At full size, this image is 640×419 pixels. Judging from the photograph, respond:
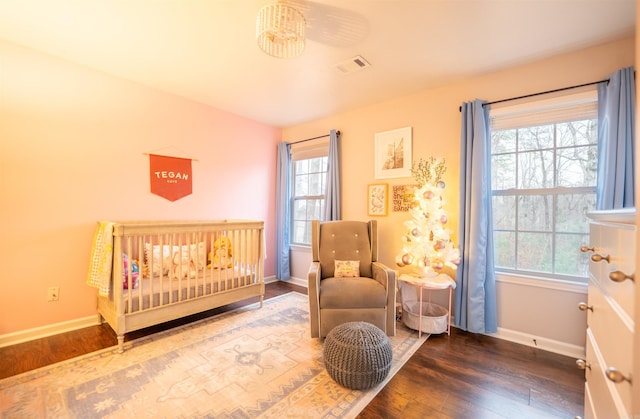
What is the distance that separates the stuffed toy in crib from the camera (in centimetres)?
271

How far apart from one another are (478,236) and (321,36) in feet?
7.02

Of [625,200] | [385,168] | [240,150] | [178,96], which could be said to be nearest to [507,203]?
[625,200]

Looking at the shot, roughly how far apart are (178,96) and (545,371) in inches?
167

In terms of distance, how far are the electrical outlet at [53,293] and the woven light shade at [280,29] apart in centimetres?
273

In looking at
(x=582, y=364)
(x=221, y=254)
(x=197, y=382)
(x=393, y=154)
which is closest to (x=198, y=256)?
(x=221, y=254)

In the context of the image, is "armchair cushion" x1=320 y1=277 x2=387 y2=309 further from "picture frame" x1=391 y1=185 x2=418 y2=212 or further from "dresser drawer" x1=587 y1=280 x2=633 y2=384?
"dresser drawer" x1=587 y1=280 x2=633 y2=384

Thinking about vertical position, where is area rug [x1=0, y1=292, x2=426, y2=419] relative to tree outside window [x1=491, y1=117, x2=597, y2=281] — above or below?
below

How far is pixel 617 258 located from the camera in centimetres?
66

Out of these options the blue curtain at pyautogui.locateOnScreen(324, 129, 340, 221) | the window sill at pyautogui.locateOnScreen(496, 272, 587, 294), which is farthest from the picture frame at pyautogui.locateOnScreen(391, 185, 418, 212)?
the window sill at pyautogui.locateOnScreen(496, 272, 587, 294)

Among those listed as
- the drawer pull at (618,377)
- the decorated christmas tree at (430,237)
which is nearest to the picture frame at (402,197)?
the decorated christmas tree at (430,237)

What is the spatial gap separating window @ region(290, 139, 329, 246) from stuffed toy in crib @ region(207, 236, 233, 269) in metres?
1.39

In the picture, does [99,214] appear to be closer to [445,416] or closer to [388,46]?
[388,46]

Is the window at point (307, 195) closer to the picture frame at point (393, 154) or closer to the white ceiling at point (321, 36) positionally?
the picture frame at point (393, 154)

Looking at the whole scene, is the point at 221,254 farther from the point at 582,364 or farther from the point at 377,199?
the point at 582,364
